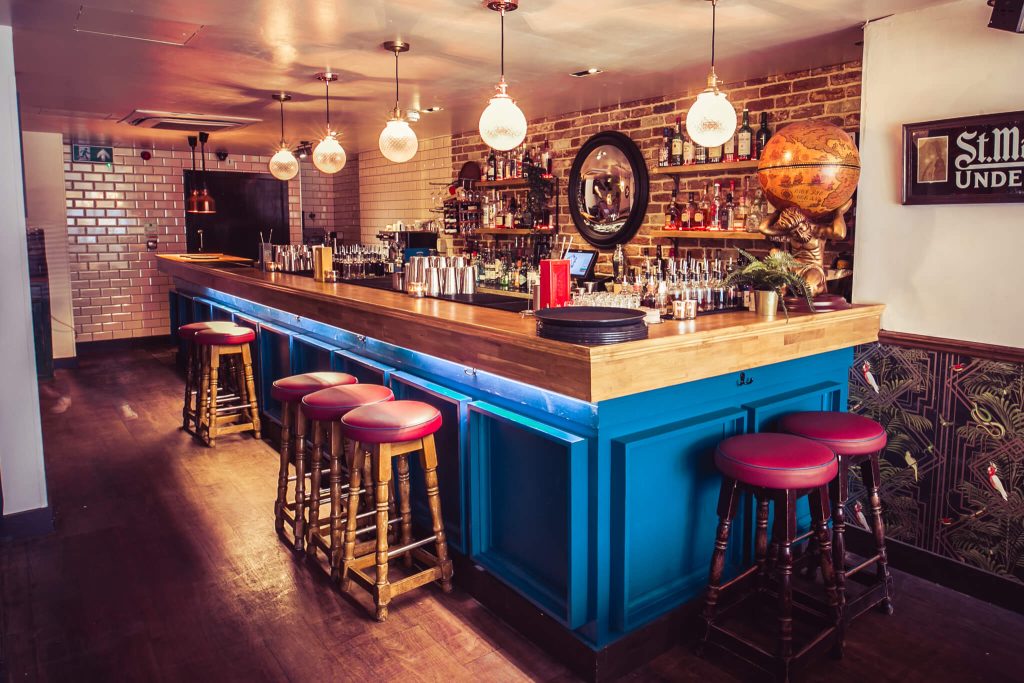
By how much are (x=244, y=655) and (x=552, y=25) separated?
3.30 meters

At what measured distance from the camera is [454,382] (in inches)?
127

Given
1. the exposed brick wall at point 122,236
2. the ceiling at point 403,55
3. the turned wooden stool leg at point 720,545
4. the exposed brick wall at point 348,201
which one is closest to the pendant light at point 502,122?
the ceiling at point 403,55

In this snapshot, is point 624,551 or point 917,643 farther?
point 917,643

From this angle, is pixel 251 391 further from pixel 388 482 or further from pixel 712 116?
pixel 712 116

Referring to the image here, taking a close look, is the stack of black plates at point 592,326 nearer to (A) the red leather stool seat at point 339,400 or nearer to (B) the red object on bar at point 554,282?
Result: (B) the red object on bar at point 554,282

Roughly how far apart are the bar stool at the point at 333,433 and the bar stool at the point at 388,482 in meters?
0.15

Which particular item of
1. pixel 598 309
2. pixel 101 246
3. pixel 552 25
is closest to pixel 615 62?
pixel 552 25

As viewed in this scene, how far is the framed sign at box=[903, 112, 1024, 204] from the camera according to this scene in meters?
2.98

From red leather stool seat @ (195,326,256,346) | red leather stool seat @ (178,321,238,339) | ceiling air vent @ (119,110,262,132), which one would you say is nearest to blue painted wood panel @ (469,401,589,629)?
red leather stool seat @ (195,326,256,346)

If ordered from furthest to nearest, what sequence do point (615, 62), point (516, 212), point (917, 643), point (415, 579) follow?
1. point (516, 212)
2. point (615, 62)
3. point (415, 579)
4. point (917, 643)

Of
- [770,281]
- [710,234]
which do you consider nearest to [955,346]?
[770,281]

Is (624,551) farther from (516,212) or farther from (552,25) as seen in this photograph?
(516,212)

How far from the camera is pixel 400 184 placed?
30.2 feet

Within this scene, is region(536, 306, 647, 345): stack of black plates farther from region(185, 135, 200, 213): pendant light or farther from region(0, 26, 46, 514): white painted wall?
region(185, 135, 200, 213): pendant light
